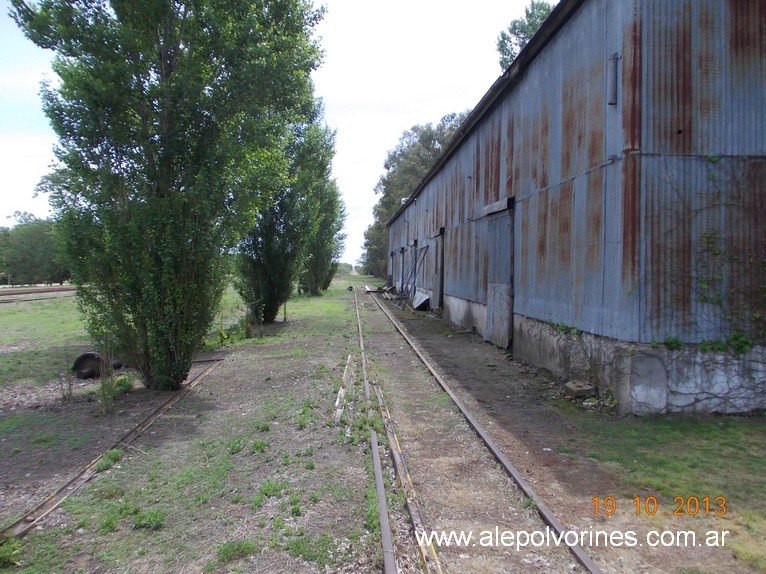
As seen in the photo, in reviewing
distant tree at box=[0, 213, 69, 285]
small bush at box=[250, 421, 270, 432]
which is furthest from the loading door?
distant tree at box=[0, 213, 69, 285]

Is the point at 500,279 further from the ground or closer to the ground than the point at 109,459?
further from the ground

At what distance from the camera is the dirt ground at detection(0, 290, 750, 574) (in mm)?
3584

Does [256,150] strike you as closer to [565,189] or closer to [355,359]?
[355,359]

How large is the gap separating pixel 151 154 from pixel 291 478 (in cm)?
620

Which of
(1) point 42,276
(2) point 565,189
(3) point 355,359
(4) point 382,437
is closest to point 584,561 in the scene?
(4) point 382,437

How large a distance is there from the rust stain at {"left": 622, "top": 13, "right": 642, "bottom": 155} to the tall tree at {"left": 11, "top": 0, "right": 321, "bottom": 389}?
5.95 m

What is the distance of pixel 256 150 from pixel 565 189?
5923 millimetres

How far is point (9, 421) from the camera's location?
6.96 metres

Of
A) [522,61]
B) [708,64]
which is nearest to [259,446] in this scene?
[708,64]

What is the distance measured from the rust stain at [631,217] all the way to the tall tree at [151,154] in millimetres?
6403

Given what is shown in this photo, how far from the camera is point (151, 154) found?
8492mm

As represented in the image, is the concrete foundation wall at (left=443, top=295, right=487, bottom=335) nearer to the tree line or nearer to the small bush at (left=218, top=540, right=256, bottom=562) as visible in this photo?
the small bush at (left=218, top=540, right=256, bottom=562)

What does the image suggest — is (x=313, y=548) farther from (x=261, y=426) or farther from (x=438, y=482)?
(x=261, y=426)

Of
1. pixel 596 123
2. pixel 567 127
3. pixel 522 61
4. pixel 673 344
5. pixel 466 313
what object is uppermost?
pixel 522 61
